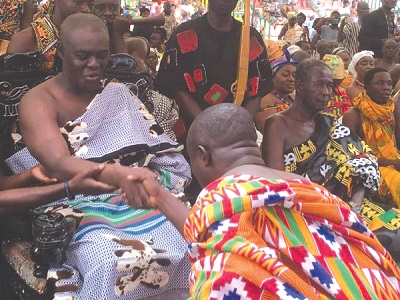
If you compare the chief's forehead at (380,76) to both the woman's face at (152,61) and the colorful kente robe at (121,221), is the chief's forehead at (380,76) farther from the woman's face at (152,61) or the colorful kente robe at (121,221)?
the woman's face at (152,61)

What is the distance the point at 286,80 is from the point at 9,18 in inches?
90.2

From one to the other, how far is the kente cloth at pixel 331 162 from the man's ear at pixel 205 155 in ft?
5.10

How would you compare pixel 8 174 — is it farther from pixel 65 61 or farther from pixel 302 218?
pixel 302 218

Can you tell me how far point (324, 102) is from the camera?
375 cm

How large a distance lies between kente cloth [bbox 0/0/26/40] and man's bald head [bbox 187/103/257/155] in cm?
313

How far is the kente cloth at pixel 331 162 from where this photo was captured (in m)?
3.65

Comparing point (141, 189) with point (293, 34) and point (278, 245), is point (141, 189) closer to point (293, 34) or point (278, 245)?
point (278, 245)

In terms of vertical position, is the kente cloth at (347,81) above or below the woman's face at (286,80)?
below

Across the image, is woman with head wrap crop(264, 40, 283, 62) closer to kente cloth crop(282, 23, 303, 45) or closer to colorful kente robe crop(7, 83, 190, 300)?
colorful kente robe crop(7, 83, 190, 300)

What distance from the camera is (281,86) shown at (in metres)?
4.90

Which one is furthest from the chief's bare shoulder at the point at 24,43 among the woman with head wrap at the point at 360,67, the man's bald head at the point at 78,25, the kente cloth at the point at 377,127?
the woman with head wrap at the point at 360,67

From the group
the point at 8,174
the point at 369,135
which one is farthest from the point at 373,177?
the point at 8,174

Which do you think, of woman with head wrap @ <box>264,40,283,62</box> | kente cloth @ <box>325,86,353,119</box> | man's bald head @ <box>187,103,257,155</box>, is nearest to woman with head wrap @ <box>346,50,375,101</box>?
kente cloth @ <box>325,86,353,119</box>

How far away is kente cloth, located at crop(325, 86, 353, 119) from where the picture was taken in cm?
555
